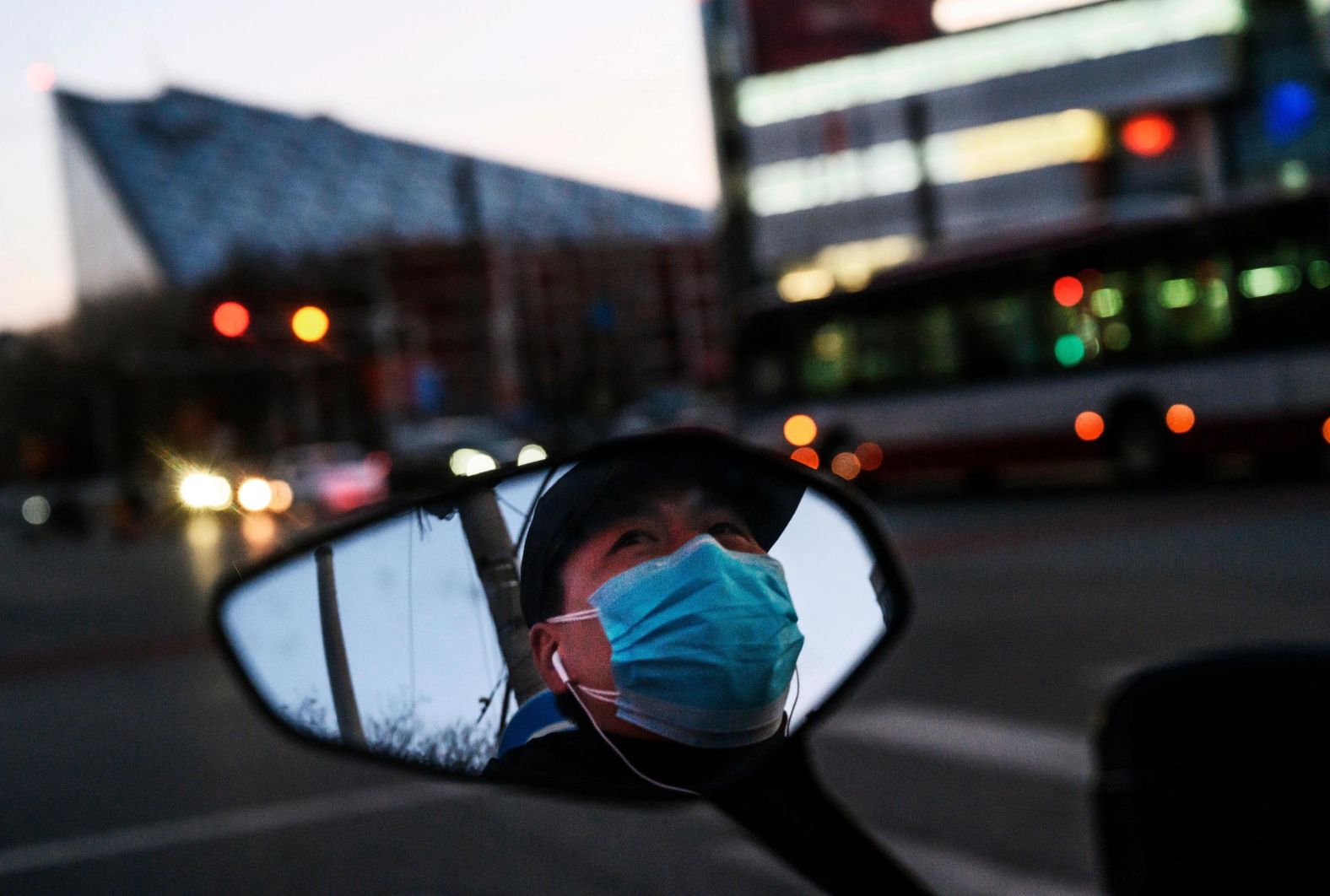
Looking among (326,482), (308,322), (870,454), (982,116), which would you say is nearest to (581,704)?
(308,322)

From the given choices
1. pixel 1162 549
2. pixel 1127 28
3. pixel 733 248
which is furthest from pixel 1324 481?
pixel 733 248

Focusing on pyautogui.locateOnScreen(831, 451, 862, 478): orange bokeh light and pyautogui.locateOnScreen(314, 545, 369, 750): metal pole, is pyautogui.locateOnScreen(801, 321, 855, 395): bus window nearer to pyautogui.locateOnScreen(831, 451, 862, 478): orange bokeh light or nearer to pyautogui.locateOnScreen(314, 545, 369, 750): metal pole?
pyautogui.locateOnScreen(831, 451, 862, 478): orange bokeh light


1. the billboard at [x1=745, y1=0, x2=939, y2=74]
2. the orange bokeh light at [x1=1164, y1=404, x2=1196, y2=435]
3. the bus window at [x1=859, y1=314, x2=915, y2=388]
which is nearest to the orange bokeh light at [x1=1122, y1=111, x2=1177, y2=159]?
the bus window at [x1=859, y1=314, x2=915, y2=388]

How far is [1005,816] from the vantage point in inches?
189

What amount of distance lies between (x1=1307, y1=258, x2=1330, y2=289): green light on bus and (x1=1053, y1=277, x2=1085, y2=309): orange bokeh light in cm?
252

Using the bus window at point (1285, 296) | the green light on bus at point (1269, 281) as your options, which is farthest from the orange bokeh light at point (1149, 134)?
the green light on bus at point (1269, 281)

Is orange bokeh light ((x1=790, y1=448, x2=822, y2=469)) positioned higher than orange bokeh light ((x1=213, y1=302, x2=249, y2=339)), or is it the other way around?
orange bokeh light ((x1=213, y1=302, x2=249, y2=339))

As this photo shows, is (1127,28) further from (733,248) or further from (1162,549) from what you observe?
(1162,549)

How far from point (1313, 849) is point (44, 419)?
4970 mm

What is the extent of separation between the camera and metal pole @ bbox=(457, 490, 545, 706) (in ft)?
2.87

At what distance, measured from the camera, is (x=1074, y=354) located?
1709cm

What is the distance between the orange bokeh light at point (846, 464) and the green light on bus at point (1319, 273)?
5940 millimetres

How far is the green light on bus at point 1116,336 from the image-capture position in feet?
54.4

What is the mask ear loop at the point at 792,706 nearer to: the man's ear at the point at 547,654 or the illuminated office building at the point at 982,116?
the man's ear at the point at 547,654
